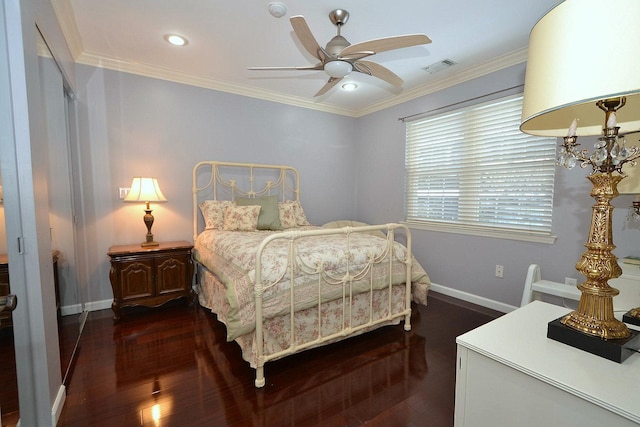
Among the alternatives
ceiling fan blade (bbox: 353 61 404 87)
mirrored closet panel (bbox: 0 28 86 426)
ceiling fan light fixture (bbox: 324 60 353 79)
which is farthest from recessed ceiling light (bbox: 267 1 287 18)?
mirrored closet panel (bbox: 0 28 86 426)

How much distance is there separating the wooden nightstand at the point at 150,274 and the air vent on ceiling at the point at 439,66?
312cm

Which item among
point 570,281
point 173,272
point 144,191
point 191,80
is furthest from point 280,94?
point 570,281

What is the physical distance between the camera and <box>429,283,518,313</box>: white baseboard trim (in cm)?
288

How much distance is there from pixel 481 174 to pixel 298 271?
2.30 meters

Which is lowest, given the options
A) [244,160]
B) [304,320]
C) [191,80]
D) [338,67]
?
[304,320]

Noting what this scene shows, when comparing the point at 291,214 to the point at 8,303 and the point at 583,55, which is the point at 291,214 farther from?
the point at 583,55

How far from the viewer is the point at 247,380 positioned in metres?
1.83

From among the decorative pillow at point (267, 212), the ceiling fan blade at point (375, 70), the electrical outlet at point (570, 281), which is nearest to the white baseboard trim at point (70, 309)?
the decorative pillow at point (267, 212)

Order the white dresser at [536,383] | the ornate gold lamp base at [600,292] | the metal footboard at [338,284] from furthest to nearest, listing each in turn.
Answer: the metal footboard at [338,284]
the ornate gold lamp base at [600,292]
the white dresser at [536,383]

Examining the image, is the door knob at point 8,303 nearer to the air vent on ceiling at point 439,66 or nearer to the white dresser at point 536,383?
the white dresser at point 536,383

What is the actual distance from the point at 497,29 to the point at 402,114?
1.54m

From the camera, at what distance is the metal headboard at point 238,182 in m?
3.41

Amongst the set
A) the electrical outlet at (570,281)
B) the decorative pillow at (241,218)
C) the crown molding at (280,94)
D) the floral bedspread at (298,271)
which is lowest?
the electrical outlet at (570,281)

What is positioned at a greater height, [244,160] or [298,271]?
[244,160]
